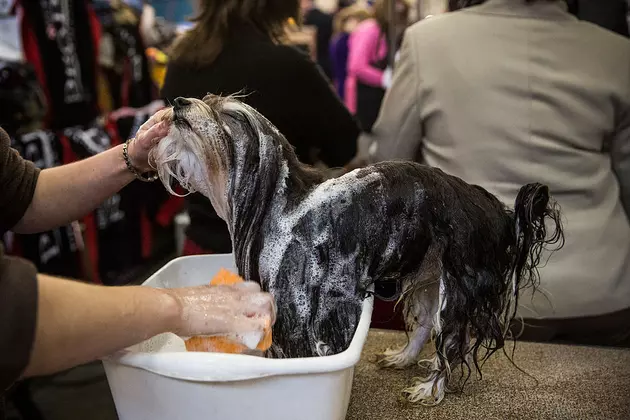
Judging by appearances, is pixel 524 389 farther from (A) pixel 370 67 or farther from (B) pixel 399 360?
(A) pixel 370 67

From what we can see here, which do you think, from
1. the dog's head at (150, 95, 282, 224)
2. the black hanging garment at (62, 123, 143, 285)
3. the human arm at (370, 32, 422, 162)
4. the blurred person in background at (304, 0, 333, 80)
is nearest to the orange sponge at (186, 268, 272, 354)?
the dog's head at (150, 95, 282, 224)

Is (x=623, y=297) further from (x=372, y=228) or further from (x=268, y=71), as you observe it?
(x=268, y=71)

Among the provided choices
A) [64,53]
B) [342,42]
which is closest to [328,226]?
[64,53]

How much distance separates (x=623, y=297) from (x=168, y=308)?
985 millimetres

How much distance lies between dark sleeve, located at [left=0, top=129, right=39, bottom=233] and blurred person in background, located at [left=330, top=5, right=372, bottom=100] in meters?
2.51

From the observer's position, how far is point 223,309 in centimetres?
76

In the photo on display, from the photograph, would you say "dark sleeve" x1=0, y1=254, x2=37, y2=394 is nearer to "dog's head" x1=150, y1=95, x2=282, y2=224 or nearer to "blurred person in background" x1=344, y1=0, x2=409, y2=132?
"dog's head" x1=150, y1=95, x2=282, y2=224

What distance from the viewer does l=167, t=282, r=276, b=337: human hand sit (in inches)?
29.1

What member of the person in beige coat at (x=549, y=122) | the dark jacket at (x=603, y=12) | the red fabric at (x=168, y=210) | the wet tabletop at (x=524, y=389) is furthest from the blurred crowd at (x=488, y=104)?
the red fabric at (x=168, y=210)

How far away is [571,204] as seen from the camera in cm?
125

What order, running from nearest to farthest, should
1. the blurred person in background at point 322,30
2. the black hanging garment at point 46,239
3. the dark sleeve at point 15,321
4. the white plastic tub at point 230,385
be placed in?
the dark sleeve at point 15,321
the white plastic tub at point 230,385
the black hanging garment at point 46,239
the blurred person in background at point 322,30

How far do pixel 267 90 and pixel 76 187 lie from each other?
0.47m

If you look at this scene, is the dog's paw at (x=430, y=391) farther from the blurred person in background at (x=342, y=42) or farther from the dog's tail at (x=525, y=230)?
the blurred person in background at (x=342, y=42)

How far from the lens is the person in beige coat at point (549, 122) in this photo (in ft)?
4.01
